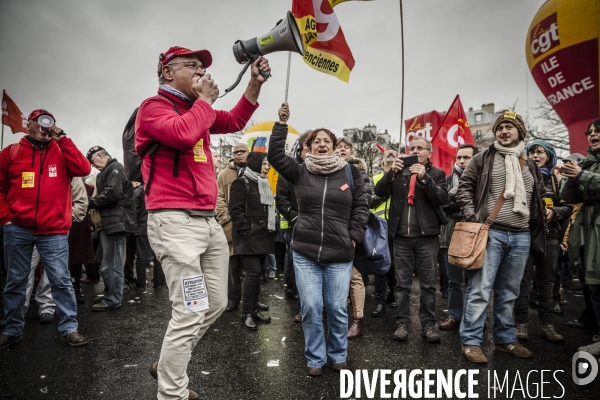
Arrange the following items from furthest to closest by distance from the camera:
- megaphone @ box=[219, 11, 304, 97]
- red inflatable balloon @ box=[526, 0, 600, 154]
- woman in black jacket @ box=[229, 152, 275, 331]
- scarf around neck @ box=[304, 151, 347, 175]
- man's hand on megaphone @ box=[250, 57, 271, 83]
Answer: red inflatable balloon @ box=[526, 0, 600, 154], woman in black jacket @ box=[229, 152, 275, 331], scarf around neck @ box=[304, 151, 347, 175], megaphone @ box=[219, 11, 304, 97], man's hand on megaphone @ box=[250, 57, 271, 83]

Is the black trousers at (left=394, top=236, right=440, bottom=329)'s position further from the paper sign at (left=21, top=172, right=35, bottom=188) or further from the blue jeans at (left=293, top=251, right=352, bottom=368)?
the paper sign at (left=21, top=172, right=35, bottom=188)

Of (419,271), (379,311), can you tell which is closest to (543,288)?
(419,271)

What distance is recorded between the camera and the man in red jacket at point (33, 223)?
12.4 ft

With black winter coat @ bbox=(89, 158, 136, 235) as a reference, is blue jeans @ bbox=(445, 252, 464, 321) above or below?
below

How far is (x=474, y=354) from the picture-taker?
352 centimetres

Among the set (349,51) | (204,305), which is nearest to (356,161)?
(349,51)

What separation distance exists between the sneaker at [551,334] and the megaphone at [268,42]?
416cm

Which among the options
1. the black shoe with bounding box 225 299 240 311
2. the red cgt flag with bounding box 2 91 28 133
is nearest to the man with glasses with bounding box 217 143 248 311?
the black shoe with bounding box 225 299 240 311

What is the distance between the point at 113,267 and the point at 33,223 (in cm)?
185

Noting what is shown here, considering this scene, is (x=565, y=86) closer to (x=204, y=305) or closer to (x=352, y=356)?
Answer: (x=352, y=356)

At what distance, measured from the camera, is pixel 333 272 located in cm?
326

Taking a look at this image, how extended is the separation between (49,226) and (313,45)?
3.56m

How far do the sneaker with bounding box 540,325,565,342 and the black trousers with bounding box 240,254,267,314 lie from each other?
336 cm

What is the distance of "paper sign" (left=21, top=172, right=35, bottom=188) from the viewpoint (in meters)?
3.85
